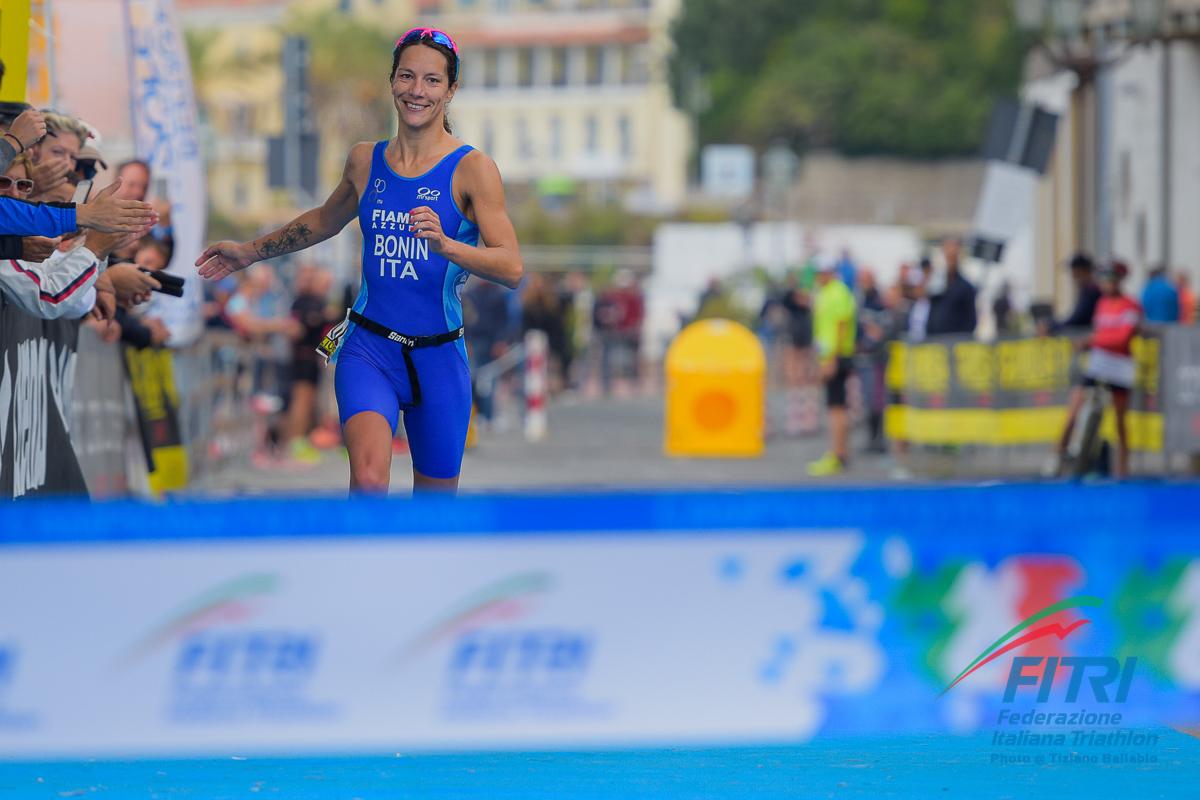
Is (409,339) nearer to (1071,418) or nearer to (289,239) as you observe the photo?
(289,239)

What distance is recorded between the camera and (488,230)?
6.50 m

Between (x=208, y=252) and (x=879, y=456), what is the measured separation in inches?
674

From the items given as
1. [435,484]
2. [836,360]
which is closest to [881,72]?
[836,360]

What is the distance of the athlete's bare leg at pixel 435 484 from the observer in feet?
22.3

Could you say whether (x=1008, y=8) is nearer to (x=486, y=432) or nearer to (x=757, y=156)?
(x=757, y=156)

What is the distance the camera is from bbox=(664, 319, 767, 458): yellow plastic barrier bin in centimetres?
2402

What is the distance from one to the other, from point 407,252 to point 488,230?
0.83 feet

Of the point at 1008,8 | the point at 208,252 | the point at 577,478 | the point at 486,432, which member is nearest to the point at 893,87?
the point at 1008,8

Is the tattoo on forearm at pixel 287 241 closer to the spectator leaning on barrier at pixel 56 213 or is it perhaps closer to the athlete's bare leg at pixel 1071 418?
the spectator leaning on barrier at pixel 56 213

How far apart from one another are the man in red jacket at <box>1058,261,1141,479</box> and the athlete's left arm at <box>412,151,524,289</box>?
37.3ft

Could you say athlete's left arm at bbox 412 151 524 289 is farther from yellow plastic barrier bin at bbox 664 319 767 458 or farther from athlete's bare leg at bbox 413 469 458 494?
yellow plastic barrier bin at bbox 664 319 767 458

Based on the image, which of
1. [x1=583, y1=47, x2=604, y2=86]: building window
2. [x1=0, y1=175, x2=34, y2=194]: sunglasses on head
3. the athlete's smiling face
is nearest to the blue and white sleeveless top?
the athlete's smiling face

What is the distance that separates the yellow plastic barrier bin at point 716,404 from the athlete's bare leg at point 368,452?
1734cm

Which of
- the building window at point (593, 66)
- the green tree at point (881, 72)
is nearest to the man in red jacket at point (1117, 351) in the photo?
the green tree at point (881, 72)
